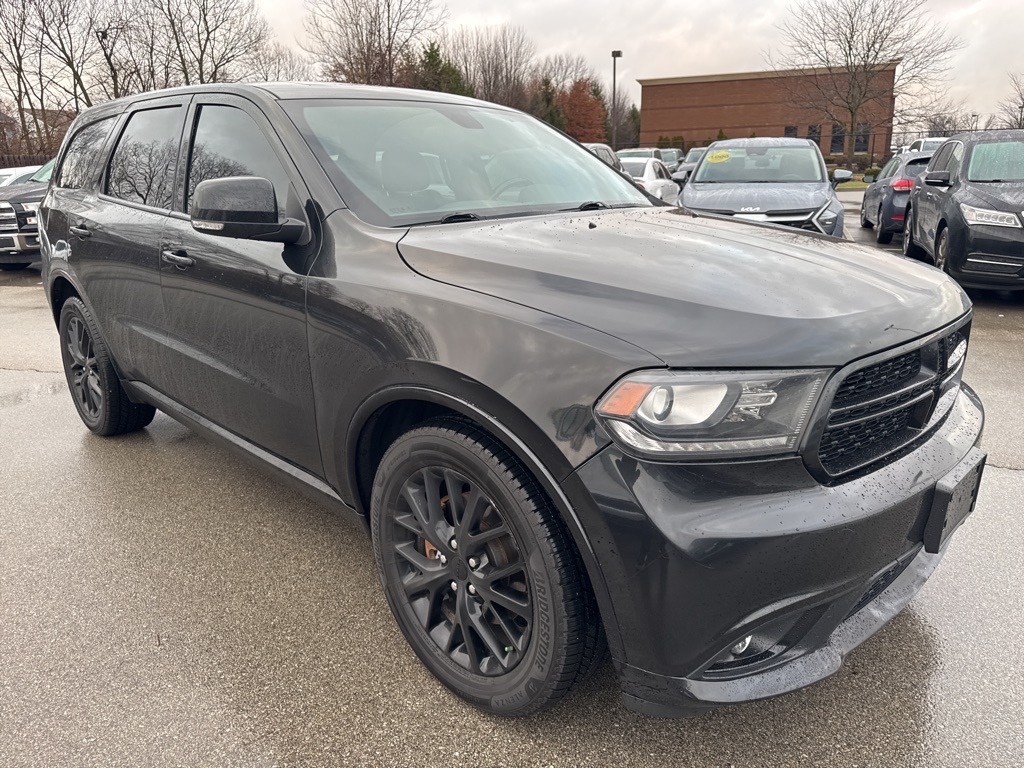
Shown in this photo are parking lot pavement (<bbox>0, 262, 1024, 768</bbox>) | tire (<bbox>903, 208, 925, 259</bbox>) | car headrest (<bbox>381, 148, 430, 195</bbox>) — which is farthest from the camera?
tire (<bbox>903, 208, 925, 259</bbox>)

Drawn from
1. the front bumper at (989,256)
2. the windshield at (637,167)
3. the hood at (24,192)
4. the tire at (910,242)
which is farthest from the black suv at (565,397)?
the windshield at (637,167)

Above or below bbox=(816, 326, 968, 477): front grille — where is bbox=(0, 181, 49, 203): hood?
above

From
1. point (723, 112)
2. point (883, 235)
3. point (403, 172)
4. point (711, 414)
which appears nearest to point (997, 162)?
point (883, 235)

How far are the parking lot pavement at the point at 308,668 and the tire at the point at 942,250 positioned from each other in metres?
4.30

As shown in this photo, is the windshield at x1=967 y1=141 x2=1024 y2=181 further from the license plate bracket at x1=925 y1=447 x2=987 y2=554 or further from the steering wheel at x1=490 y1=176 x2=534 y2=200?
the license plate bracket at x1=925 y1=447 x2=987 y2=554

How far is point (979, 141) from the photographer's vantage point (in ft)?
26.1

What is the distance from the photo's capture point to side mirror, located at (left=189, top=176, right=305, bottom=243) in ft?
7.55

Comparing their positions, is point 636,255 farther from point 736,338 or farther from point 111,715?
point 111,715

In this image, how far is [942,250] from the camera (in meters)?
7.45

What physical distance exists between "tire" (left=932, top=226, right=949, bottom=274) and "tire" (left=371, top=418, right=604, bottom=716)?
661 centimetres

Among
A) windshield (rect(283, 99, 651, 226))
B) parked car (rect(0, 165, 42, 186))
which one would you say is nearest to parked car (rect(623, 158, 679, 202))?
windshield (rect(283, 99, 651, 226))

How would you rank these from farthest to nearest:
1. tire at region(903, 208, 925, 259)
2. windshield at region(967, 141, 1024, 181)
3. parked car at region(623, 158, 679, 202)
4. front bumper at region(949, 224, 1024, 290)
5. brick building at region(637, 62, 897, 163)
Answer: brick building at region(637, 62, 897, 163) < parked car at region(623, 158, 679, 202) < tire at region(903, 208, 925, 259) < windshield at region(967, 141, 1024, 181) < front bumper at region(949, 224, 1024, 290)

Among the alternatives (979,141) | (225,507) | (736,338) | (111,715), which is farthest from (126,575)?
(979,141)

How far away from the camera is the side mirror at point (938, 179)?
7660mm
